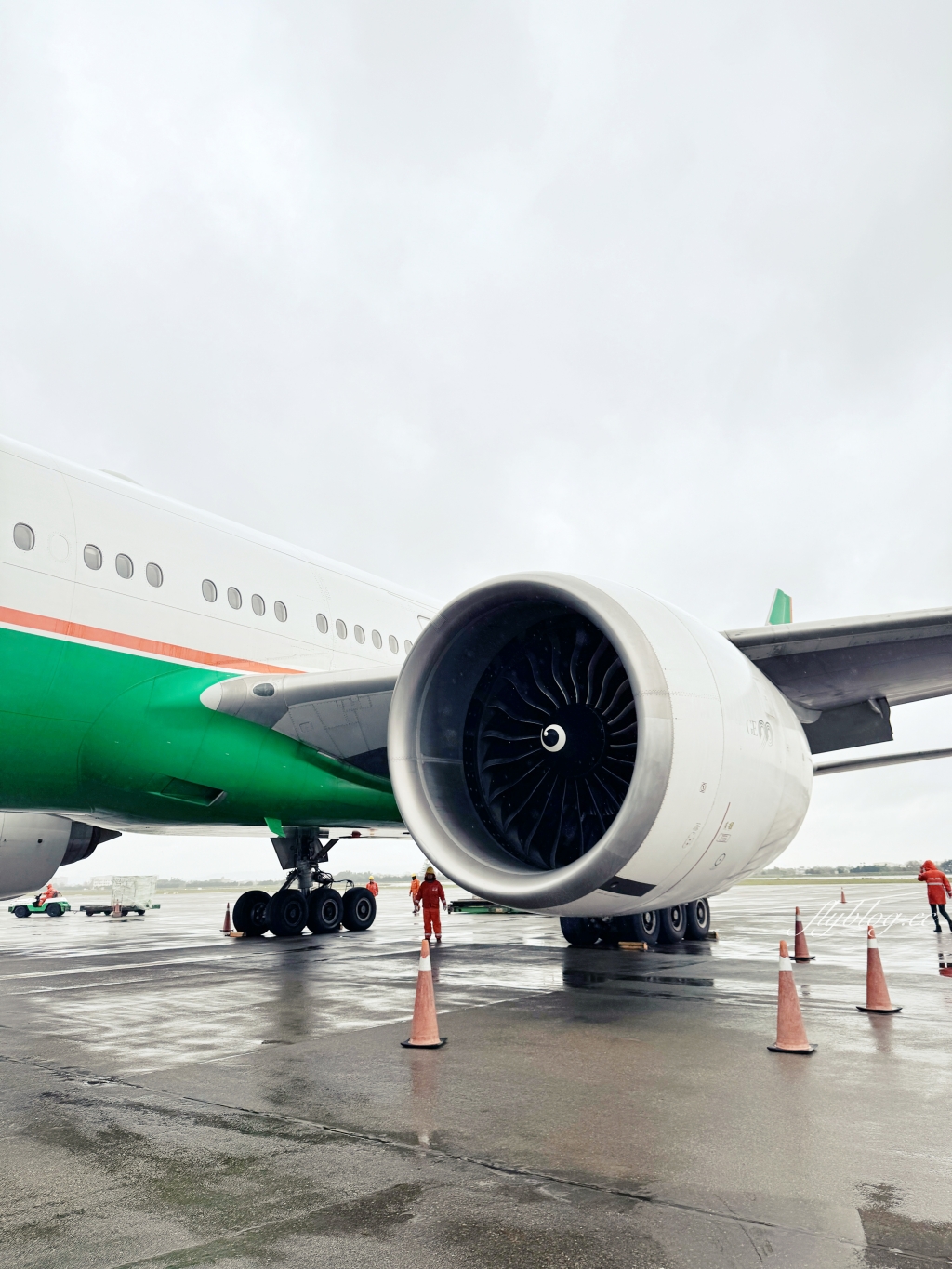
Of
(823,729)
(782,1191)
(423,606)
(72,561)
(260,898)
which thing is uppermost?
(423,606)

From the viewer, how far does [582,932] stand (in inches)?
448

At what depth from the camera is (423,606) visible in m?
12.5

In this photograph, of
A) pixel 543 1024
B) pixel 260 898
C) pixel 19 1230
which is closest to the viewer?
pixel 19 1230

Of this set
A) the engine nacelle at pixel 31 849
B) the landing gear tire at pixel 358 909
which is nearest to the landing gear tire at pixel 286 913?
the landing gear tire at pixel 358 909

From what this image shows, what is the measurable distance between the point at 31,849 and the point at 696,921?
7.76 metres

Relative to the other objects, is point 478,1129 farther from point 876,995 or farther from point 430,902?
point 430,902

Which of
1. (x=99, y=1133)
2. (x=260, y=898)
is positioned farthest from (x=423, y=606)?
(x=99, y=1133)

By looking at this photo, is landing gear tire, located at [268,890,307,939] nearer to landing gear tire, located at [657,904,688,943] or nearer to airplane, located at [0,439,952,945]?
airplane, located at [0,439,952,945]

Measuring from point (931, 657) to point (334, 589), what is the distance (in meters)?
5.97

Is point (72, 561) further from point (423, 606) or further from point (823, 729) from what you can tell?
point (823, 729)

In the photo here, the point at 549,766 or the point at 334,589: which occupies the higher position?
the point at 334,589

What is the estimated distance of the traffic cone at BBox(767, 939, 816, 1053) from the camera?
202 inches

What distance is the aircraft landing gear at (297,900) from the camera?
1318 cm

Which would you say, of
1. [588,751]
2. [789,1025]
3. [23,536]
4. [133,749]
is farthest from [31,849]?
[789,1025]
